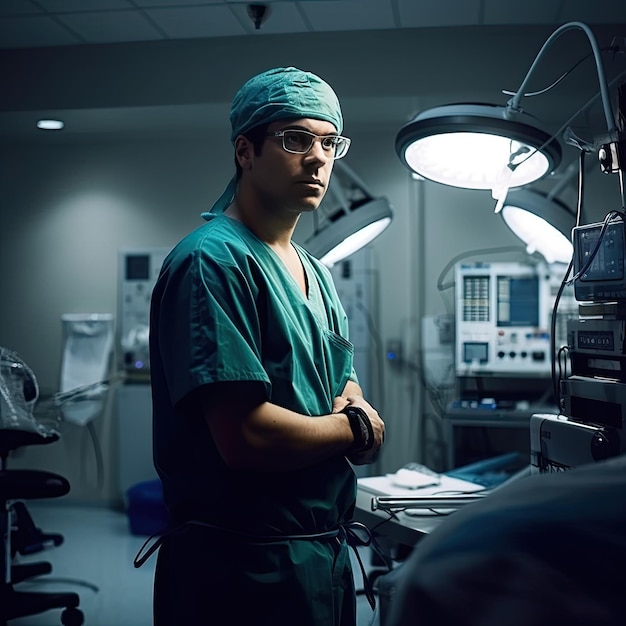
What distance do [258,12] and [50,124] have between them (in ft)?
4.83

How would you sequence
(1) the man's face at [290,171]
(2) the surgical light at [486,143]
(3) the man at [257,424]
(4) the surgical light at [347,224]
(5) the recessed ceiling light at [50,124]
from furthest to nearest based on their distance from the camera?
(5) the recessed ceiling light at [50,124] < (4) the surgical light at [347,224] < (2) the surgical light at [486,143] < (1) the man's face at [290,171] < (3) the man at [257,424]

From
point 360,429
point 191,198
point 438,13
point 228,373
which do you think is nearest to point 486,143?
point 360,429

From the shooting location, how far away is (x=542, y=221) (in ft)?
6.97

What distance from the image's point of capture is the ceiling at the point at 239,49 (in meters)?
3.36

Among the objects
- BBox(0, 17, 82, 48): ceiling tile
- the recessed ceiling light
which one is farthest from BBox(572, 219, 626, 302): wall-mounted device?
the recessed ceiling light

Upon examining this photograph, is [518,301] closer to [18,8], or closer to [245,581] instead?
[18,8]

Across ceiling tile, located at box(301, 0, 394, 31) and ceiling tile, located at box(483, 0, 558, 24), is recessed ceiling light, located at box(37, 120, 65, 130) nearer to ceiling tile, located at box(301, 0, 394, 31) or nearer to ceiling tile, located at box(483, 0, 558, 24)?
ceiling tile, located at box(301, 0, 394, 31)

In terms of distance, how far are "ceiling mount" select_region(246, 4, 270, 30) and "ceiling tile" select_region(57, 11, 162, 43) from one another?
0.54 metres

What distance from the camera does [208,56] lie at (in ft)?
12.3

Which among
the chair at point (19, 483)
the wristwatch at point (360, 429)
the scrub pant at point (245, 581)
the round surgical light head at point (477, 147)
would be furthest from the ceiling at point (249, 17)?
the scrub pant at point (245, 581)

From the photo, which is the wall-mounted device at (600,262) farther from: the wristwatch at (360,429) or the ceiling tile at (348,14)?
the ceiling tile at (348,14)

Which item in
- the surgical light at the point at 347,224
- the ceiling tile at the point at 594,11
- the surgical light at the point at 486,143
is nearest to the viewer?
the surgical light at the point at 486,143

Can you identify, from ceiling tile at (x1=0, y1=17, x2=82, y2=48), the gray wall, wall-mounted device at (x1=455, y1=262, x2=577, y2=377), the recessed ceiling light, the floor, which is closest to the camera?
the floor

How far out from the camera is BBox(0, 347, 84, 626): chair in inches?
103
